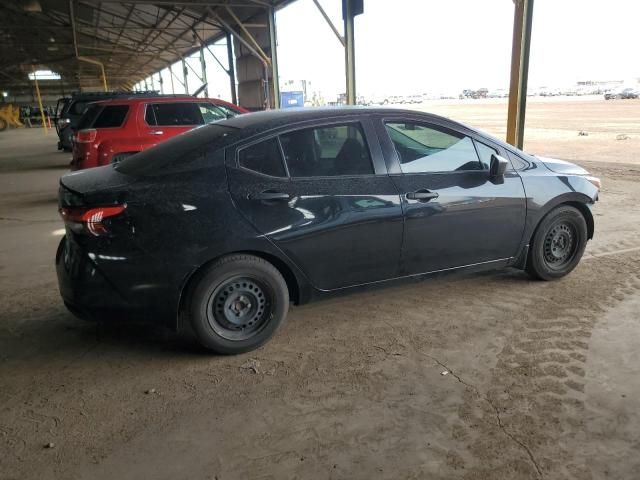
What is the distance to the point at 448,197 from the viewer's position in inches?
144

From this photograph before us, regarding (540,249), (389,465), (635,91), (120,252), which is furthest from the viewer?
(635,91)

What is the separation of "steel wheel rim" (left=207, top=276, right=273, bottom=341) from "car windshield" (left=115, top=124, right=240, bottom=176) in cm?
83

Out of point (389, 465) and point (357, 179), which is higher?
point (357, 179)

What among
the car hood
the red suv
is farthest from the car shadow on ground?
the red suv

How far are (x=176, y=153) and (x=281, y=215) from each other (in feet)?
2.75

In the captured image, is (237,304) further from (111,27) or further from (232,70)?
(111,27)

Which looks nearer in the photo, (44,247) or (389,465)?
(389,465)

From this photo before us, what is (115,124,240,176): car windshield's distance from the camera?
3.17 metres

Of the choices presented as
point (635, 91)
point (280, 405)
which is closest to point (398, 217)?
point (280, 405)

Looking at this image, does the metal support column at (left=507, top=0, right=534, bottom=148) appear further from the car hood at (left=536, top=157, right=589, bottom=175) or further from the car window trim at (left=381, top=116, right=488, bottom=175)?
the car window trim at (left=381, top=116, right=488, bottom=175)

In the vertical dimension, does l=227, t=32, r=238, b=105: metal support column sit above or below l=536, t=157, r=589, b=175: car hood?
above

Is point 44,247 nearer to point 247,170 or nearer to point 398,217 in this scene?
point 247,170

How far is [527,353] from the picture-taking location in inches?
126

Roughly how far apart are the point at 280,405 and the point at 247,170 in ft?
4.80
